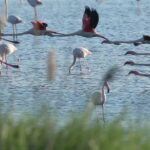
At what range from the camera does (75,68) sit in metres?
13.0

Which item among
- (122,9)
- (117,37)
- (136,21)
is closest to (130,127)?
(117,37)

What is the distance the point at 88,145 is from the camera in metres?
3.66

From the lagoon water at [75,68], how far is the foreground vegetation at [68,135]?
15cm

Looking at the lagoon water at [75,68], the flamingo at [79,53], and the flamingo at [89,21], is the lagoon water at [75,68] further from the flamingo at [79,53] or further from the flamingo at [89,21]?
the flamingo at [89,21]

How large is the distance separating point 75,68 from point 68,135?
361 inches

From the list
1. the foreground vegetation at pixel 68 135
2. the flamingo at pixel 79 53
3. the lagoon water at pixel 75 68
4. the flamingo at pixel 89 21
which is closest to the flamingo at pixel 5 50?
the lagoon water at pixel 75 68

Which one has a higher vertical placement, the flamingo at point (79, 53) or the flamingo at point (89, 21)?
the flamingo at point (89, 21)

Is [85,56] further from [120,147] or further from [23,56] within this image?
[120,147]

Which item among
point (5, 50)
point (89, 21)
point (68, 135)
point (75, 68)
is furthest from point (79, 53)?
point (68, 135)

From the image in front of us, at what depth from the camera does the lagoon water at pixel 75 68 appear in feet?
29.8

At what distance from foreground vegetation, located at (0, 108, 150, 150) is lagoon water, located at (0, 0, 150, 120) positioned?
15 centimetres

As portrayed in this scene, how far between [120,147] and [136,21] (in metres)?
14.7

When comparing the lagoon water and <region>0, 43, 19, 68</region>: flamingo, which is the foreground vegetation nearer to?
the lagoon water

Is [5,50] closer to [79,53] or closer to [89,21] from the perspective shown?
[79,53]
